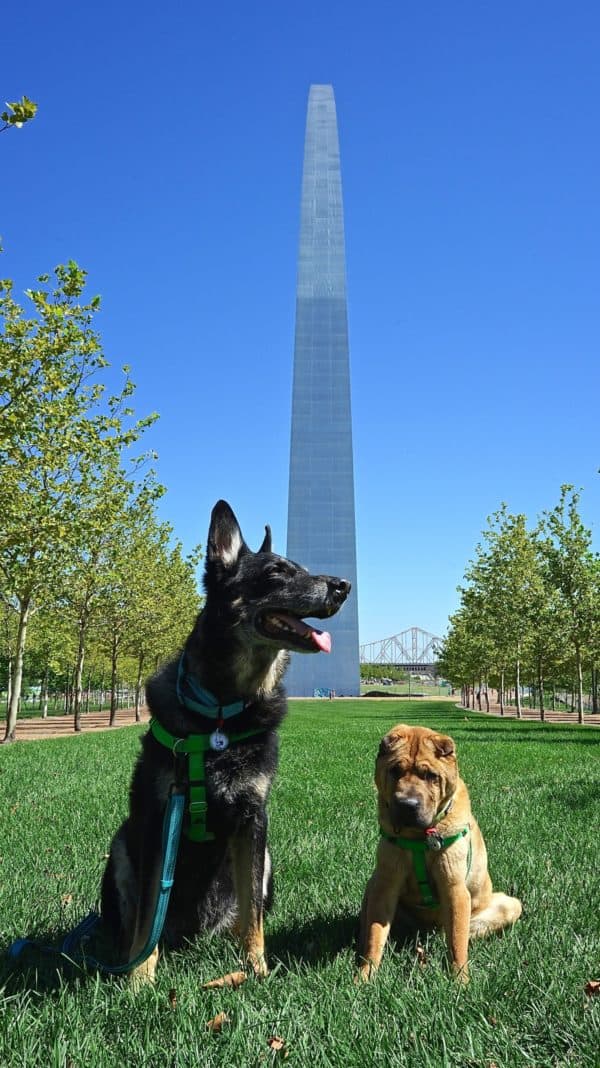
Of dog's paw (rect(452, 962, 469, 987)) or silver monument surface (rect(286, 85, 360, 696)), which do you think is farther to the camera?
silver monument surface (rect(286, 85, 360, 696))

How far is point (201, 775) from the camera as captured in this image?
11.8ft

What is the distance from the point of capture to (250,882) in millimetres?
3660

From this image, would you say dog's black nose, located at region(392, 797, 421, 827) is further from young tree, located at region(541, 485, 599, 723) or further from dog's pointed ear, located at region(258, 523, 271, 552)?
young tree, located at region(541, 485, 599, 723)

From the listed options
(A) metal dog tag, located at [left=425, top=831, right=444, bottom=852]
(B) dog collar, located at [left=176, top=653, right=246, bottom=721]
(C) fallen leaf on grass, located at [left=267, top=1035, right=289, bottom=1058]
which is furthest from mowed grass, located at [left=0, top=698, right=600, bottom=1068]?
(B) dog collar, located at [left=176, top=653, right=246, bottom=721]

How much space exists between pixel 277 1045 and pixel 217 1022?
322 mm

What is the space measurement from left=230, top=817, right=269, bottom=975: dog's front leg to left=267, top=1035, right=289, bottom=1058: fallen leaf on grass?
702 mm

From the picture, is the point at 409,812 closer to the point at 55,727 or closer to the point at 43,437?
the point at 43,437

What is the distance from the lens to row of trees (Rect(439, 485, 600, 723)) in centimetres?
2992

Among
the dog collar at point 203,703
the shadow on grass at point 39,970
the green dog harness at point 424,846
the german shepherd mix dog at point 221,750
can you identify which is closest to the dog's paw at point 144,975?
the german shepherd mix dog at point 221,750

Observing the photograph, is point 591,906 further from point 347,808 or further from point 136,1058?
point 347,808

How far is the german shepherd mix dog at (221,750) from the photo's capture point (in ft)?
11.9

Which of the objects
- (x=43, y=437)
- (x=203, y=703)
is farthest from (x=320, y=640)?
(x=43, y=437)

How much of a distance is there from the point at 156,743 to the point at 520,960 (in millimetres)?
1980

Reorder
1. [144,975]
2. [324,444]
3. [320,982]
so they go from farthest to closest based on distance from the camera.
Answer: [324,444] → [144,975] → [320,982]
